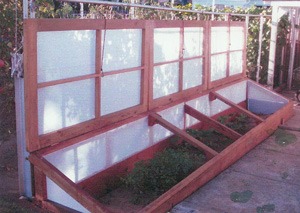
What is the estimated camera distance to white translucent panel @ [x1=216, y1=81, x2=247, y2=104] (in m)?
10.2

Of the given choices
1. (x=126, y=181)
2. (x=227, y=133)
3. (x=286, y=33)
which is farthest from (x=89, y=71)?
(x=286, y=33)

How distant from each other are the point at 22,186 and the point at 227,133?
374cm

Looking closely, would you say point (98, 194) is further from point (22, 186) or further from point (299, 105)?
point (299, 105)

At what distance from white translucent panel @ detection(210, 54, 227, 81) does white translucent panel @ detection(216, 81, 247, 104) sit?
0.33 m

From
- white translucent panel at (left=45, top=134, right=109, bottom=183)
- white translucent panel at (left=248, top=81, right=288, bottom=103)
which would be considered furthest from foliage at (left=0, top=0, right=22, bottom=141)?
white translucent panel at (left=248, top=81, right=288, bottom=103)

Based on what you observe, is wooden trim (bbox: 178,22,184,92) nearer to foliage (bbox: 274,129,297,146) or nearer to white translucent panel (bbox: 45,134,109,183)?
foliage (bbox: 274,129,297,146)

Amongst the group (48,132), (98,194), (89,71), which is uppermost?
(89,71)

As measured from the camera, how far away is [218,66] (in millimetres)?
10008

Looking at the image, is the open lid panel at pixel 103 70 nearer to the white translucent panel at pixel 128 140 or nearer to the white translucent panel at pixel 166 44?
the white translucent panel at pixel 166 44

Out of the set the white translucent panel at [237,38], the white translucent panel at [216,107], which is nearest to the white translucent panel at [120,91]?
the white translucent panel at [216,107]

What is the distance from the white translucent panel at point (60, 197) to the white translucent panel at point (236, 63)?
6.49 meters

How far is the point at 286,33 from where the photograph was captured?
14.2 m

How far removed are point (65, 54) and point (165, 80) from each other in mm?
2761

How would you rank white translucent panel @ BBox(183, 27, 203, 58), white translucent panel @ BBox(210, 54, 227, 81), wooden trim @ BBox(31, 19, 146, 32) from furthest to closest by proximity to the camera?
white translucent panel @ BBox(210, 54, 227, 81) → white translucent panel @ BBox(183, 27, 203, 58) → wooden trim @ BBox(31, 19, 146, 32)
